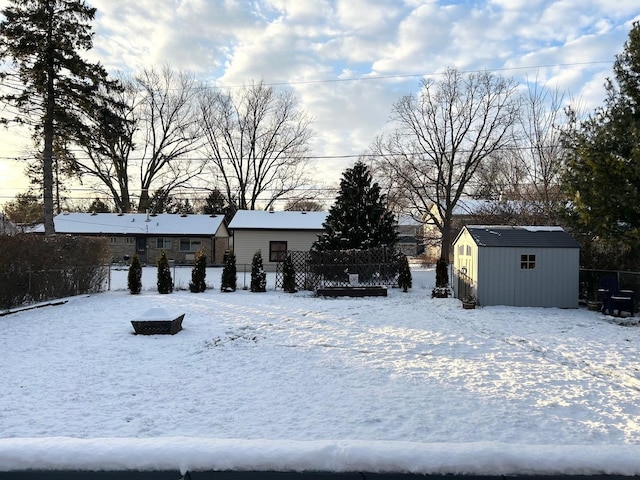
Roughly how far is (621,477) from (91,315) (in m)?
11.8

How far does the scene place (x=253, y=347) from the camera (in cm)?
792

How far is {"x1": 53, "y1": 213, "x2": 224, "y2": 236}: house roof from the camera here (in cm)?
3180

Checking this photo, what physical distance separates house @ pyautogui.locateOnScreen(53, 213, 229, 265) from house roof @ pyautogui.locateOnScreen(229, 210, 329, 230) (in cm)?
370

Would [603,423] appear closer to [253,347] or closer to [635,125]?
[253,347]

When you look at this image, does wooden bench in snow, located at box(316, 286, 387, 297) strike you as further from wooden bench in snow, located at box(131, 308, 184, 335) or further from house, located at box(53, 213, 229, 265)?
house, located at box(53, 213, 229, 265)

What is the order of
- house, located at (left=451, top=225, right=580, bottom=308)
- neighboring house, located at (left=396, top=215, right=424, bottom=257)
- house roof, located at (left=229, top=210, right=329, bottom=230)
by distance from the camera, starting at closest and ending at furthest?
1. house, located at (left=451, top=225, right=580, bottom=308)
2. house roof, located at (left=229, top=210, right=329, bottom=230)
3. neighboring house, located at (left=396, top=215, right=424, bottom=257)

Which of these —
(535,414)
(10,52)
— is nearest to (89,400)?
(535,414)

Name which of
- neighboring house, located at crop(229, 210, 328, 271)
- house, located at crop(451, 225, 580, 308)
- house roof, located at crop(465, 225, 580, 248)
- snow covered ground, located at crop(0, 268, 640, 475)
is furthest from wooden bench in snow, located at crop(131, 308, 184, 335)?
neighboring house, located at crop(229, 210, 328, 271)

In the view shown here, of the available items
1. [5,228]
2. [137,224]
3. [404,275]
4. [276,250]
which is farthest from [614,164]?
[137,224]

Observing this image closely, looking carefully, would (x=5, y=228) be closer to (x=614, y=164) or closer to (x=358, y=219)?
(x=358, y=219)

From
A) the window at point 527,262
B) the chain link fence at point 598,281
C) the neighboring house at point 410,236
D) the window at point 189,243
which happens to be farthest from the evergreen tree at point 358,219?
the window at point 189,243

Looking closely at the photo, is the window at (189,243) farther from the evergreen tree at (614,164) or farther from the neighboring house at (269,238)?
the evergreen tree at (614,164)

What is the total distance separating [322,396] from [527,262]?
35.0ft

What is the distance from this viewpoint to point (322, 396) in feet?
17.2
